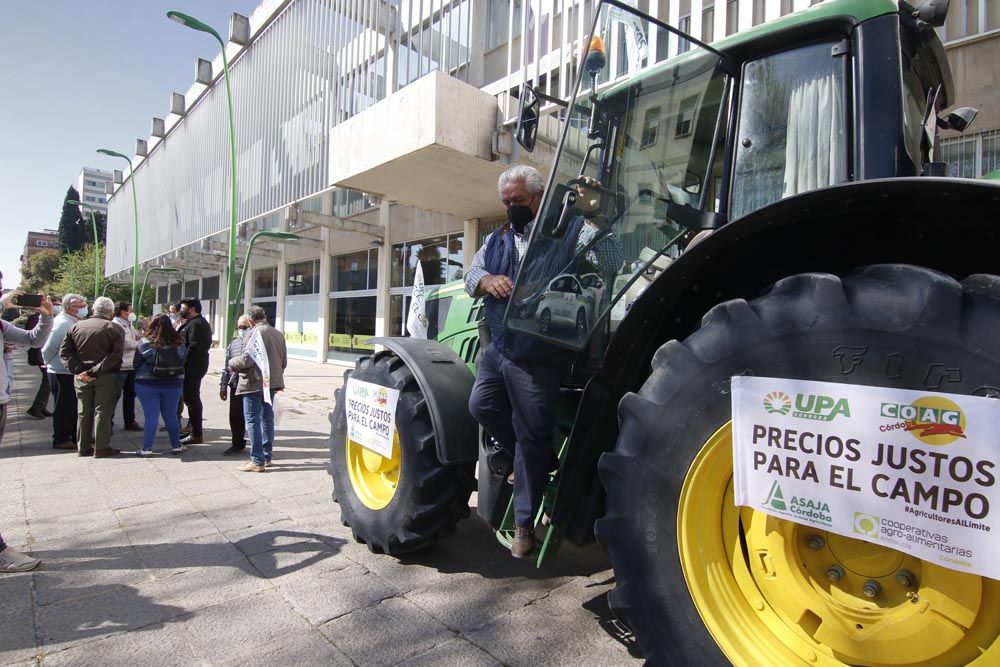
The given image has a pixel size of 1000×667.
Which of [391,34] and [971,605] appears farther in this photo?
[391,34]

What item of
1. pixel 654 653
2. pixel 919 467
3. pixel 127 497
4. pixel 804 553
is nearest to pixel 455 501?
pixel 654 653

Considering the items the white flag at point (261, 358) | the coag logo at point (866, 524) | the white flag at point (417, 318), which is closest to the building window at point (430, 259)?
the white flag at point (417, 318)

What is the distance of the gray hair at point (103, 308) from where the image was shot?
6.10 metres

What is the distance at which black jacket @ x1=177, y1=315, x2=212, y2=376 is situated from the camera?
685 centimetres

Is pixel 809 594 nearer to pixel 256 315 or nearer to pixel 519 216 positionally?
pixel 519 216

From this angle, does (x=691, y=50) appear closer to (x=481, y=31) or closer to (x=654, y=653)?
(x=654, y=653)

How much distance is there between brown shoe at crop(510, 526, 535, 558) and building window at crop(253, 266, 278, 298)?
22.9m

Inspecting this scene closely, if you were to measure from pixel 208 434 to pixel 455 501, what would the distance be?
225 inches

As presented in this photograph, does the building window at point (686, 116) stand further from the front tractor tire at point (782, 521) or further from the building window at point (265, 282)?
the building window at point (265, 282)

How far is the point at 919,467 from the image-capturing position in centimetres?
145

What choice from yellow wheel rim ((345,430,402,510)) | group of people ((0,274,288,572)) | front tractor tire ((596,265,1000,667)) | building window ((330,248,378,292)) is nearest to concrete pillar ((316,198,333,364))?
building window ((330,248,378,292))

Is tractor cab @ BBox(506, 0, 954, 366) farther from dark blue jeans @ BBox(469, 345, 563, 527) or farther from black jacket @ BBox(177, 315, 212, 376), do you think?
black jacket @ BBox(177, 315, 212, 376)

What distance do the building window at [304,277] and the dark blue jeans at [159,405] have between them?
14380 mm

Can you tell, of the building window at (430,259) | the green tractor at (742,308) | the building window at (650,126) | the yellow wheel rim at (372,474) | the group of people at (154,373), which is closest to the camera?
the green tractor at (742,308)
